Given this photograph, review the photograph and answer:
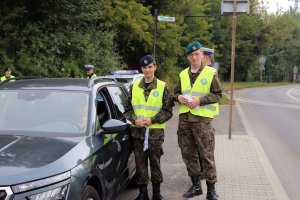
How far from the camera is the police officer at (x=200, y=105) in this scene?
5605mm

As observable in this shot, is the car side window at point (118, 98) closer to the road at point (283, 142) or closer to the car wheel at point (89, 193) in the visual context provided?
the car wheel at point (89, 193)

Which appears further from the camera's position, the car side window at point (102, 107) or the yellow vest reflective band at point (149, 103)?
the yellow vest reflective band at point (149, 103)

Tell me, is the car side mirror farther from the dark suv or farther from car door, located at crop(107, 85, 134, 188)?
car door, located at crop(107, 85, 134, 188)

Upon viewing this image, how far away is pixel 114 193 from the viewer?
4734 millimetres

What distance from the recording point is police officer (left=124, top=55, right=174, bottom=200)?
17.8 feet

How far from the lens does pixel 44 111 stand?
458 cm

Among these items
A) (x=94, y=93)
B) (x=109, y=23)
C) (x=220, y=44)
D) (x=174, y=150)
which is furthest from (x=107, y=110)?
(x=220, y=44)

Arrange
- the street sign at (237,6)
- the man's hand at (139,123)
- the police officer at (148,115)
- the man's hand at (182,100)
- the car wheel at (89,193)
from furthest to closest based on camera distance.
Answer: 1. the street sign at (237,6)
2. the man's hand at (182,100)
3. the police officer at (148,115)
4. the man's hand at (139,123)
5. the car wheel at (89,193)

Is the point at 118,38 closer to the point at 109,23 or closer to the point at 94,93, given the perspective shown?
the point at 109,23

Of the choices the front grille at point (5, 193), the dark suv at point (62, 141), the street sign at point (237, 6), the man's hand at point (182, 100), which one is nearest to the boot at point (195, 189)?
the dark suv at point (62, 141)

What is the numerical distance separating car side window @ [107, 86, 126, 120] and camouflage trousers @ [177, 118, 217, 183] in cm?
85

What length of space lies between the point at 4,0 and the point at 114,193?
1428cm

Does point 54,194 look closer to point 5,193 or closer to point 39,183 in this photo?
point 39,183

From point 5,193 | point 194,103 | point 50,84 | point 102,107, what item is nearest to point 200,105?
point 194,103
